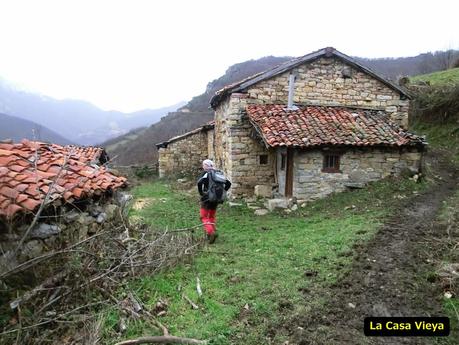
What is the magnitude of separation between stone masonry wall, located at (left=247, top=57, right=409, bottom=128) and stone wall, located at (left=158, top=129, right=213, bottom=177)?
9.39 m

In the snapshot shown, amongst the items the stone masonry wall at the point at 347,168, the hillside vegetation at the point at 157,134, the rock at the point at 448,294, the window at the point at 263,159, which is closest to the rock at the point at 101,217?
the rock at the point at 448,294

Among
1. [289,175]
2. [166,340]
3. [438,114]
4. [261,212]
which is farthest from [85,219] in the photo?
[438,114]

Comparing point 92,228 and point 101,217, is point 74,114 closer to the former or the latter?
point 101,217

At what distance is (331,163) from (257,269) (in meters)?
5.95

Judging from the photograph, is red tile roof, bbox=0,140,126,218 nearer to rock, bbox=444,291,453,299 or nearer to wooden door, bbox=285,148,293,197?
rock, bbox=444,291,453,299

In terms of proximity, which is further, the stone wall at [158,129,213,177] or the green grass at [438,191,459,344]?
the stone wall at [158,129,213,177]

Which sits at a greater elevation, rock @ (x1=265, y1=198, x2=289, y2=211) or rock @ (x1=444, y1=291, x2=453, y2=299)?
rock @ (x1=444, y1=291, x2=453, y2=299)

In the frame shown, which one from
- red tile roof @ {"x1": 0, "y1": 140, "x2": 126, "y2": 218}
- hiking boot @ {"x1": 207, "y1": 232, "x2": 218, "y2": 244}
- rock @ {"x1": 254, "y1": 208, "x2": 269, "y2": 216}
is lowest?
rock @ {"x1": 254, "y1": 208, "x2": 269, "y2": 216}

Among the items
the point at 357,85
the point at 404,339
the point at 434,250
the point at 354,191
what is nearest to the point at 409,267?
the point at 434,250

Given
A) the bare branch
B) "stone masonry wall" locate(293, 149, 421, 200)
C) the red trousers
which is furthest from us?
"stone masonry wall" locate(293, 149, 421, 200)

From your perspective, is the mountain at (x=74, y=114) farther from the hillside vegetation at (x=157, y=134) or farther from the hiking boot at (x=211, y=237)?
the hiking boot at (x=211, y=237)

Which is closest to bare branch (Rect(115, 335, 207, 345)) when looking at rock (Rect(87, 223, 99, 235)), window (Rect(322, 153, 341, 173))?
rock (Rect(87, 223, 99, 235))

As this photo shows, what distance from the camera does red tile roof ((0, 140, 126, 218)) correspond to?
3.67 m

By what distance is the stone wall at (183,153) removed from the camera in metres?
20.6
